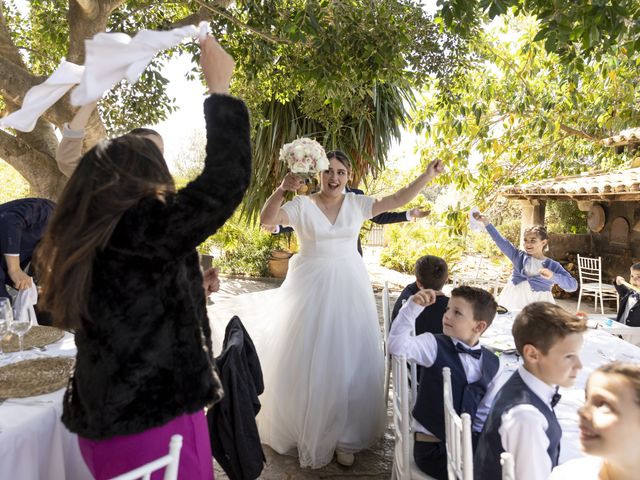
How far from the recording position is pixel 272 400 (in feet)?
10.7

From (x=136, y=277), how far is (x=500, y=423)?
1.24 metres

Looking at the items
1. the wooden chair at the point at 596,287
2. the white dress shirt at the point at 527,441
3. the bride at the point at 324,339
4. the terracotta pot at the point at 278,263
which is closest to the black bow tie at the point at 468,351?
the white dress shirt at the point at 527,441

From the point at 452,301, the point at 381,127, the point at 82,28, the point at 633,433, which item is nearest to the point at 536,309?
the point at 452,301

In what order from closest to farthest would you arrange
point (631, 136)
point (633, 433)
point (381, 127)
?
point (633, 433) → point (381, 127) → point (631, 136)

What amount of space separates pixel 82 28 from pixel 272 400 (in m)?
3.27

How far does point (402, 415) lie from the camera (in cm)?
212

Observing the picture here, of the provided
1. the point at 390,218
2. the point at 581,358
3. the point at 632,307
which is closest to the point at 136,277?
the point at 581,358

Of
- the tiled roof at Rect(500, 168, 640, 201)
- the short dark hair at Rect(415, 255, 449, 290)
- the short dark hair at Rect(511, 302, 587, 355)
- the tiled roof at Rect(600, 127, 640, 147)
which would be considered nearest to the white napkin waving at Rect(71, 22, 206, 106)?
the short dark hair at Rect(511, 302, 587, 355)

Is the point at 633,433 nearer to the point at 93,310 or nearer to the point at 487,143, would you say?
the point at 93,310

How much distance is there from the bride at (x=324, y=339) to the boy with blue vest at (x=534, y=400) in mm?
1445

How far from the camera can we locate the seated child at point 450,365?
2.16m

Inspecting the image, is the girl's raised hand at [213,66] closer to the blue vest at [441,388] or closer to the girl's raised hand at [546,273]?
the blue vest at [441,388]

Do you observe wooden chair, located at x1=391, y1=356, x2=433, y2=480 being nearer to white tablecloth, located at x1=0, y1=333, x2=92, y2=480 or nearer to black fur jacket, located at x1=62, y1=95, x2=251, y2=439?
black fur jacket, located at x1=62, y1=95, x2=251, y2=439

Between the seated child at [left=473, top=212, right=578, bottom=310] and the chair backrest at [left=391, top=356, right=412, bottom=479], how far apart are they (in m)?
2.65
